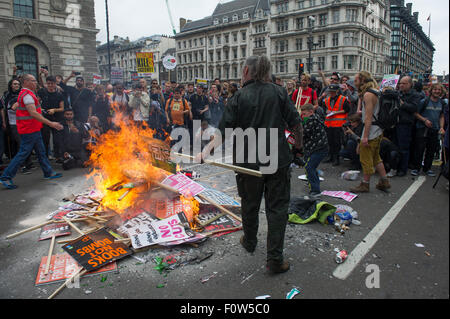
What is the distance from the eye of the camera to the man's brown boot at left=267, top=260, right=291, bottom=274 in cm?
310

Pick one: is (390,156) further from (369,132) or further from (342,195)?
(342,195)

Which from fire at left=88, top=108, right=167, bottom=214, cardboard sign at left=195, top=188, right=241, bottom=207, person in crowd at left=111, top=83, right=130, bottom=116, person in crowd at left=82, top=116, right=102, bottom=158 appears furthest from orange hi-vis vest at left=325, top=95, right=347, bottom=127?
person in crowd at left=82, top=116, right=102, bottom=158

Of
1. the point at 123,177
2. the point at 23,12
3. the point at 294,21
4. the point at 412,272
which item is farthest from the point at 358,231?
the point at 294,21

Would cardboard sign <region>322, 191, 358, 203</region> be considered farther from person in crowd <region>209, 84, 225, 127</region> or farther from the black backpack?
person in crowd <region>209, 84, 225, 127</region>

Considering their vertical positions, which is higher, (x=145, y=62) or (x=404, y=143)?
(x=145, y=62)

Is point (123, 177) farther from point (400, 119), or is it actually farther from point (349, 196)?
point (400, 119)

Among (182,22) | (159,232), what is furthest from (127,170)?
(182,22)

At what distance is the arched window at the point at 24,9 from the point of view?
1848cm

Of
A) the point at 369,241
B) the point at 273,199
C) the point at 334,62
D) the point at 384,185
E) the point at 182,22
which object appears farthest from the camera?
the point at 182,22

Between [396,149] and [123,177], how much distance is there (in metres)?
6.22

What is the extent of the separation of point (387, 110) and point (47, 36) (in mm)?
21695

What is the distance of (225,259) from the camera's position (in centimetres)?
345

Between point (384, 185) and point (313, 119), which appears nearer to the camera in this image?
point (313, 119)

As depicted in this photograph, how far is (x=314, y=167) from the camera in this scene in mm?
5461
